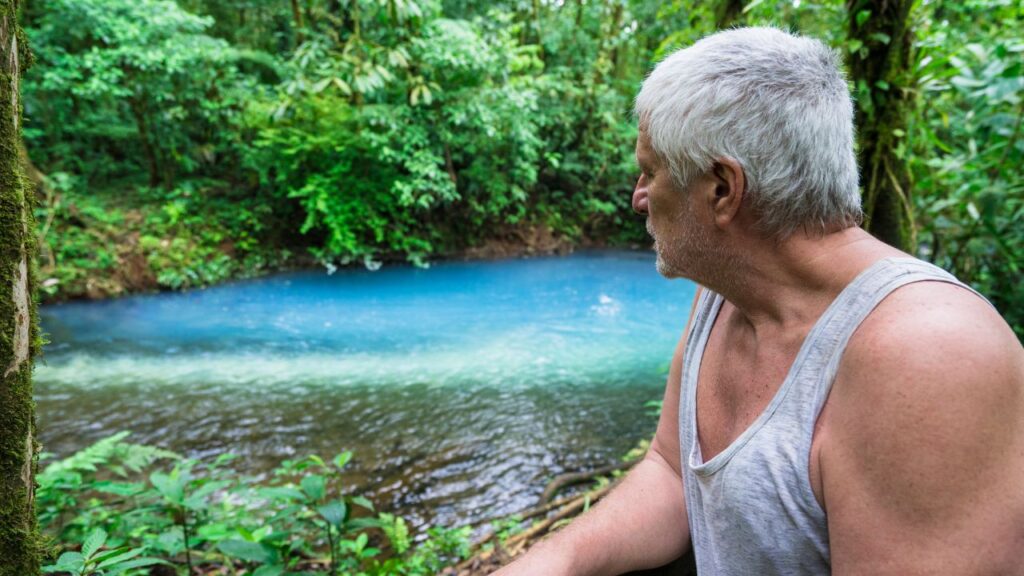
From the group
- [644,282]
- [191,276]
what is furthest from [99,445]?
[644,282]

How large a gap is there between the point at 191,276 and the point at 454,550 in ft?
30.0

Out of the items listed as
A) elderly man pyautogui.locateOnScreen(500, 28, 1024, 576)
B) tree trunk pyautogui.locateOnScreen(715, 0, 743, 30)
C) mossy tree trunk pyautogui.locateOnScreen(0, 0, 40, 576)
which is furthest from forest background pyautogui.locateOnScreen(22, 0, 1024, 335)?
elderly man pyautogui.locateOnScreen(500, 28, 1024, 576)

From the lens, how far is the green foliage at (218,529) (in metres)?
1.81

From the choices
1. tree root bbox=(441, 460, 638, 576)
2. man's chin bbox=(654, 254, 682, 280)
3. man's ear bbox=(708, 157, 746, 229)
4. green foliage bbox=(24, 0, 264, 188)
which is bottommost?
tree root bbox=(441, 460, 638, 576)

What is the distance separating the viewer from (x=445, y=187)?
11.1 meters

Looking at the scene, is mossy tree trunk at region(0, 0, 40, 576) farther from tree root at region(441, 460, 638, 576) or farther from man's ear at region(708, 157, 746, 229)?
tree root at region(441, 460, 638, 576)

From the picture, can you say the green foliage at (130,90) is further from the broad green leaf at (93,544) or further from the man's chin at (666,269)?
the man's chin at (666,269)

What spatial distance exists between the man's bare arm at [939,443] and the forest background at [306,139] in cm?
667

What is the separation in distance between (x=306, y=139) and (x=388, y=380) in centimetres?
707

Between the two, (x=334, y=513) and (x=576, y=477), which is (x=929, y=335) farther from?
(x=576, y=477)

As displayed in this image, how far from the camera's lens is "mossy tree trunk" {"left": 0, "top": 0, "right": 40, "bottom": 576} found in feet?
3.05

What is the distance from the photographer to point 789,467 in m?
0.83

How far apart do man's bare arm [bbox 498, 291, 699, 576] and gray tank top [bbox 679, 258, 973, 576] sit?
0.62 ft

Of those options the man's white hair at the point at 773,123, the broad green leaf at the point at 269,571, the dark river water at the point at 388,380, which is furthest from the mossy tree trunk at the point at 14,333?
the dark river water at the point at 388,380
